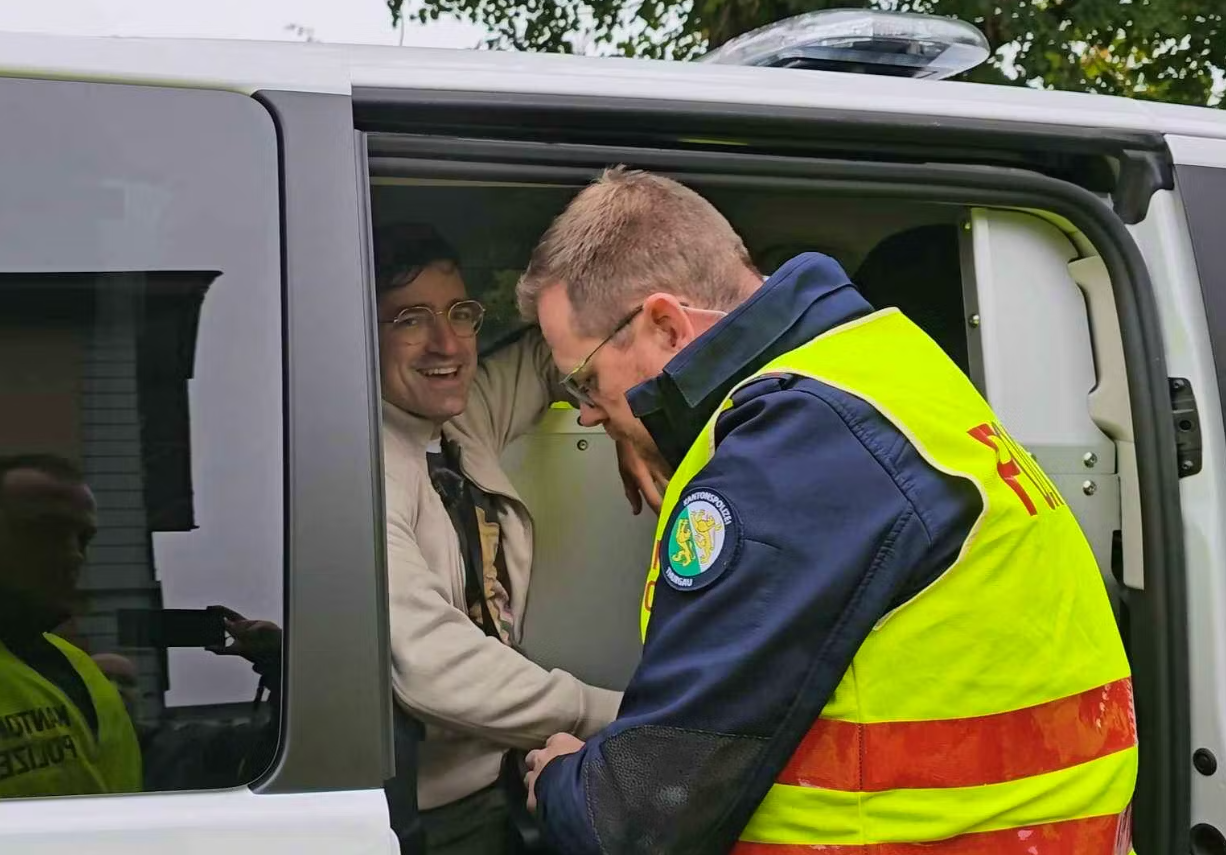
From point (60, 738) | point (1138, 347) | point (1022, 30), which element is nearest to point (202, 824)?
point (60, 738)

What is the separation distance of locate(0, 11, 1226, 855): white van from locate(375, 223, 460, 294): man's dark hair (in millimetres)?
51

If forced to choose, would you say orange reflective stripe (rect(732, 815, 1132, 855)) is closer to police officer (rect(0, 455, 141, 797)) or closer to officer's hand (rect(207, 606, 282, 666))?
officer's hand (rect(207, 606, 282, 666))

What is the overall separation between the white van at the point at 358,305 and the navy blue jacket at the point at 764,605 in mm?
265

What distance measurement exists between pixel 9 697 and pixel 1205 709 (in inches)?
55.7

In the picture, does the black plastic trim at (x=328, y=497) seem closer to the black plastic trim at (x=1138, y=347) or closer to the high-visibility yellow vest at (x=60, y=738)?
the high-visibility yellow vest at (x=60, y=738)

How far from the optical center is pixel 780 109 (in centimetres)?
146

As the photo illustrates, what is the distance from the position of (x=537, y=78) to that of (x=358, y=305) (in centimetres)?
40

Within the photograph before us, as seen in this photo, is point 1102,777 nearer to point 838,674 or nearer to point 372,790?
point 838,674

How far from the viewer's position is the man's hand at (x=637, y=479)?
2.05 metres

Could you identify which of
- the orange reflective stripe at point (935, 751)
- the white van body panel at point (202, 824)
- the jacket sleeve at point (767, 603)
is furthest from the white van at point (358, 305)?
the orange reflective stripe at point (935, 751)

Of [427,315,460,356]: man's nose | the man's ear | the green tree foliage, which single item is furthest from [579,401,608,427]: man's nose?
the green tree foliage

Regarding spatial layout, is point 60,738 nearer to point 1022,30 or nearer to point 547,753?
point 547,753

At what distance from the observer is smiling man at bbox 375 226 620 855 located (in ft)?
5.52

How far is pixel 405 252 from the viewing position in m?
2.00
